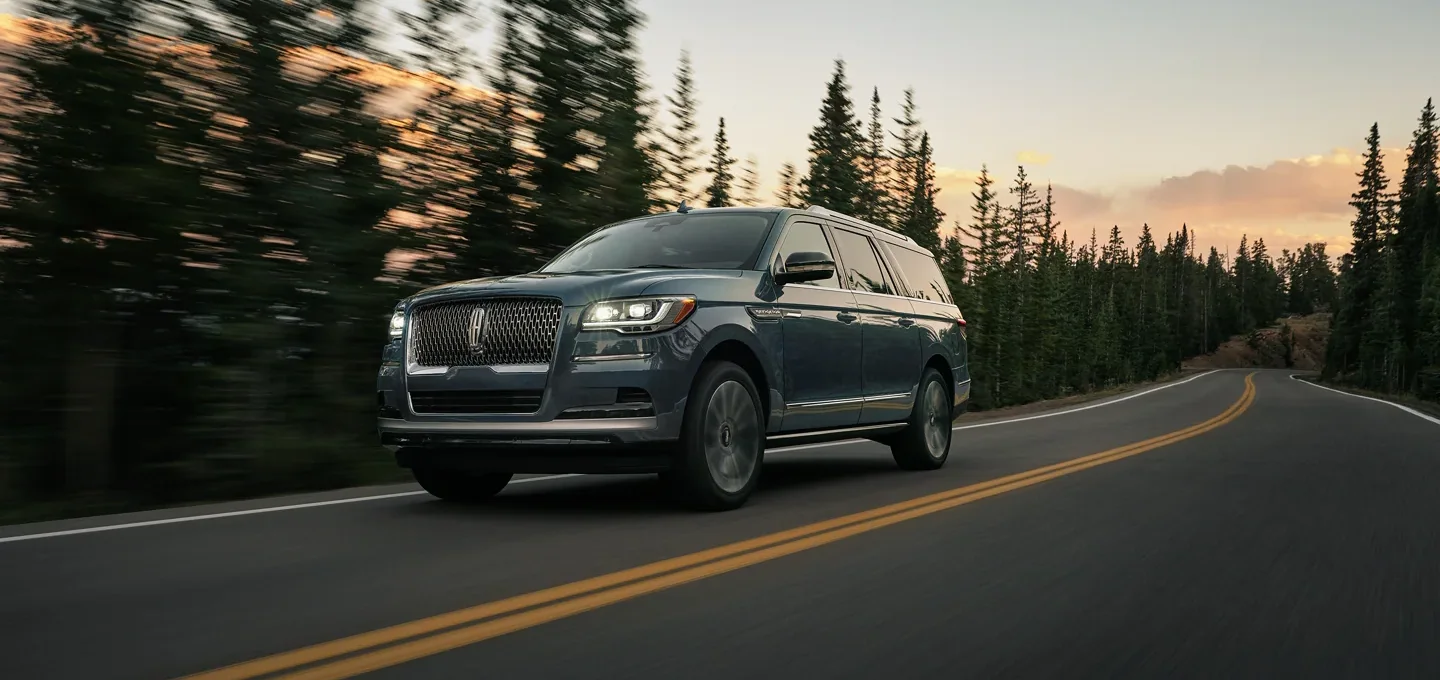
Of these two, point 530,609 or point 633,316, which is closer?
point 530,609

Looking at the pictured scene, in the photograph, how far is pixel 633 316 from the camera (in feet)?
22.7

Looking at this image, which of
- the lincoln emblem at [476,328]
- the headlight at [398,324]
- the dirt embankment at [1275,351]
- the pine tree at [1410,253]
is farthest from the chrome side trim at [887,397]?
the dirt embankment at [1275,351]

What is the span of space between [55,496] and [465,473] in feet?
10.2

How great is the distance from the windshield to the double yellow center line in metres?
2.05

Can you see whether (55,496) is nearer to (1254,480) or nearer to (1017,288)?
(1254,480)

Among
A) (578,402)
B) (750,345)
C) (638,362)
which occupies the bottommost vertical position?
(578,402)

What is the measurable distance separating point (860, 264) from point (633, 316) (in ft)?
11.0

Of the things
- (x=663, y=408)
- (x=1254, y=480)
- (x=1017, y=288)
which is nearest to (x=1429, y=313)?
(x=1017, y=288)

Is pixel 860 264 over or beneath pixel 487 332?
over

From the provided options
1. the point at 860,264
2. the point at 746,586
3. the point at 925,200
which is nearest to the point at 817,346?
the point at 860,264

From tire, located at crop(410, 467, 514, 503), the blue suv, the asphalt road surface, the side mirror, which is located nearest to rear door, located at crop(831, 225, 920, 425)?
the blue suv

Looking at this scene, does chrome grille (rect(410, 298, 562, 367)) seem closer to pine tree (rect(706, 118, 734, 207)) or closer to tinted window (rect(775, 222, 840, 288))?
tinted window (rect(775, 222, 840, 288))

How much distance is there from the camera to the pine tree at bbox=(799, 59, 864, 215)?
3931 centimetres

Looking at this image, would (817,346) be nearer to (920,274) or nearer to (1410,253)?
Result: (920,274)
